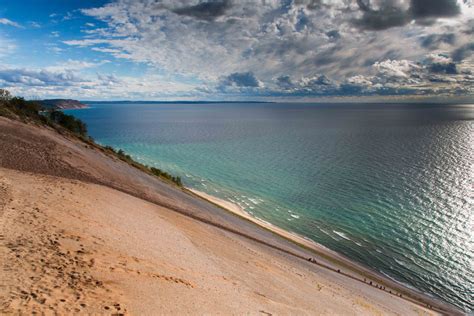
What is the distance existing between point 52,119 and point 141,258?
85227 mm

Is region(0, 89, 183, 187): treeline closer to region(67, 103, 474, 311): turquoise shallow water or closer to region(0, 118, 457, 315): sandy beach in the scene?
region(67, 103, 474, 311): turquoise shallow water

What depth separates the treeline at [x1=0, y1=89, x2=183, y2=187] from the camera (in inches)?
2156

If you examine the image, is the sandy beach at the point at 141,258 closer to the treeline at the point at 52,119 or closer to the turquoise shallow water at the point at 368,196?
the turquoise shallow water at the point at 368,196

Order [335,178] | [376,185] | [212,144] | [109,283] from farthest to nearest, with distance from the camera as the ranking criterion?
[212,144] → [335,178] → [376,185] → [109,283]

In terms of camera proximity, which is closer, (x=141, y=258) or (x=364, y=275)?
(x=141, y=258)

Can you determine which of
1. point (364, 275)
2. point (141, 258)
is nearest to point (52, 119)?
point (141, 258)

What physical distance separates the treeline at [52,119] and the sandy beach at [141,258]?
17.6 m

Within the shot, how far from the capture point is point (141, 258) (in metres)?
16.1

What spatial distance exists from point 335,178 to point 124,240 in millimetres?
54462

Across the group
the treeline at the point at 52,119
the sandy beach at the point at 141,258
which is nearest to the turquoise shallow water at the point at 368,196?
the sandy beach at the point at 141,258

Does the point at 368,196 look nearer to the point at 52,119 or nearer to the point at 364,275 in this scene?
the point at 364,275

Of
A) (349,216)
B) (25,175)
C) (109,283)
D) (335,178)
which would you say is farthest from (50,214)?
(335,178)

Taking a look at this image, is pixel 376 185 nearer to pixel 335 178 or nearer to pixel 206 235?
pixel 335 178

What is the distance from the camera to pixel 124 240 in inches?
715
